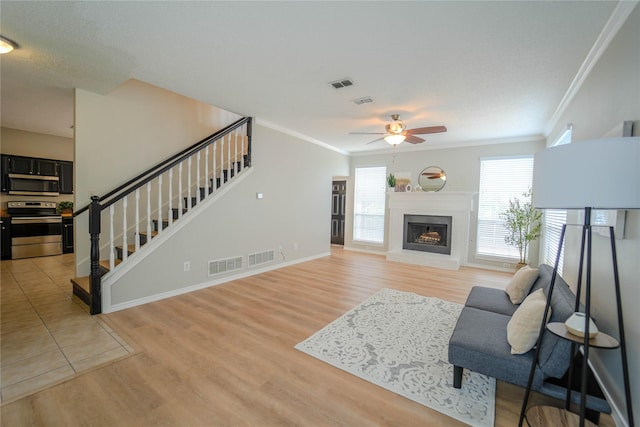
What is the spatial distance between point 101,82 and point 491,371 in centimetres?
499

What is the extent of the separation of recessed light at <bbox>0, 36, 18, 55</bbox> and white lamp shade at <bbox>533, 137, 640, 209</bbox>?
4.40 metres

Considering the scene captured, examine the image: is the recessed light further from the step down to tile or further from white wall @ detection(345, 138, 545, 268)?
white wall @ detection(345, 138, 545, 268)

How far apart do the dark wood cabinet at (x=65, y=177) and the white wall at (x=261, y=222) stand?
4.81 metres

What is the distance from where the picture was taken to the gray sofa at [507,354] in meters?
1.65

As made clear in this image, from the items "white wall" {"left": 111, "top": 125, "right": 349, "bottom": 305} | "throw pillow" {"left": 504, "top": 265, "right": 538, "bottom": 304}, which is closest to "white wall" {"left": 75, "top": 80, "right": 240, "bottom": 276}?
"white wall" {"left": 111, "top": 125, "right": 349, "bottom": 305}

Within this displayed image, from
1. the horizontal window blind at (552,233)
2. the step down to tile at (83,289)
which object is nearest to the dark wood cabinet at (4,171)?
the step down to tile at (83,289)

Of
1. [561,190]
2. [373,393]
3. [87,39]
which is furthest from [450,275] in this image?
[87,39]

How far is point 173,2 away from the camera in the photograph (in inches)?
75.8

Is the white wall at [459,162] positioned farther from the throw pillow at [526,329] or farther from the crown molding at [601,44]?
the throw pillow at [526,329]

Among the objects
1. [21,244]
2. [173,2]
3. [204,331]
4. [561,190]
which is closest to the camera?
[561,190]

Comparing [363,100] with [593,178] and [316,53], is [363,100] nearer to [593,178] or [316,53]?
[316,53]

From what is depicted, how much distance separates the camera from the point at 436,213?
20.2ft

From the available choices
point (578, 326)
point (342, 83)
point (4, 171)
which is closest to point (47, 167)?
point (4, 171)

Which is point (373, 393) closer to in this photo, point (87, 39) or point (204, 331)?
point (204, 331)
